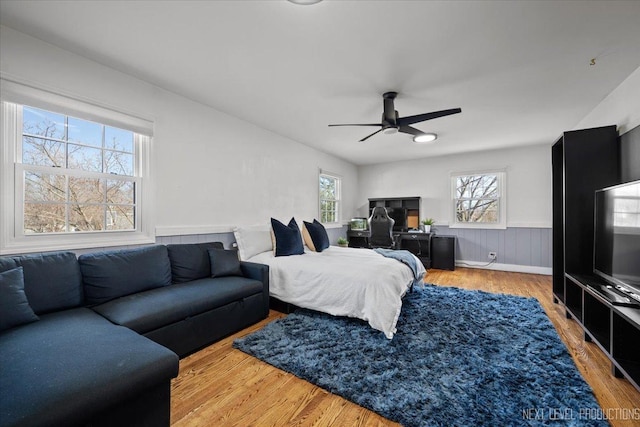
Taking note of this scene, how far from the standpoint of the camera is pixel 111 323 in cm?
176

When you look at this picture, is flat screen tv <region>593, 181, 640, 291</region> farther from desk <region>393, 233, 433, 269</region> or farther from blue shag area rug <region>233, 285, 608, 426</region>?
desk <region>393, 233, 433, 269</region>

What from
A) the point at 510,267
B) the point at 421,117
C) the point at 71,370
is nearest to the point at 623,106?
the point at 421,117

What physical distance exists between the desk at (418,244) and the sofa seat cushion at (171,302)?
389cm

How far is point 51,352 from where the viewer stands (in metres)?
1.30

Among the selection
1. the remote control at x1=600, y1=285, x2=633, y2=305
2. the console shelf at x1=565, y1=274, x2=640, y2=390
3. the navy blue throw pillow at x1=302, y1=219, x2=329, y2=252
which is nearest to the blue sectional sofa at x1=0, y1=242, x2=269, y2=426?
the navy blue throw pillow at x1=302, y1=219, x2=329, y2=252

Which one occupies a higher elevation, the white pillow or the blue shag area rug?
the white pillow

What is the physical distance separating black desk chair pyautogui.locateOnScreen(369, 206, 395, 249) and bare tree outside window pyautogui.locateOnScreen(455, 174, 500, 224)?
7.35ft

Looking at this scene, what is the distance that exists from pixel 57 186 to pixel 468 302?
4.42 metres

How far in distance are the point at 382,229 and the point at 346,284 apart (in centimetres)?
209

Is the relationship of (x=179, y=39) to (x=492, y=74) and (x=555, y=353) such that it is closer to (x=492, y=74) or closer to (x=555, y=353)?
(x=492, y=74)

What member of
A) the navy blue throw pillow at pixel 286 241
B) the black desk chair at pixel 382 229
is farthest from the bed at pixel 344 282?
the black desk chair at pixel 382 229

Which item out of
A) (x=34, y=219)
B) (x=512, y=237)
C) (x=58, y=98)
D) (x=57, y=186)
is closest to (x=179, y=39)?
(x=58, y=98)

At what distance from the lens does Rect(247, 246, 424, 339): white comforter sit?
248cm

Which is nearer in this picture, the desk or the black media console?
the black media console
